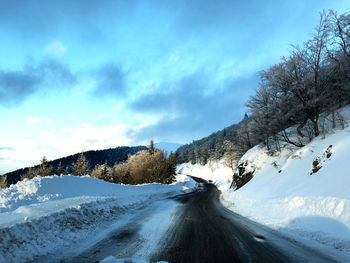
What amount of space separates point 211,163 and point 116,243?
289 feet

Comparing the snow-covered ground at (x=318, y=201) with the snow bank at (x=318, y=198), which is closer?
the snow-covered ground at (x=318, y=201)

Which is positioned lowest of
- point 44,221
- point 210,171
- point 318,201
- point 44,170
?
point 210,171

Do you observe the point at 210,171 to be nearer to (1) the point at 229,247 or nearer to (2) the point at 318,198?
(2) the point at 318,198

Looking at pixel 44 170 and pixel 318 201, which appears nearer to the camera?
pixel 318 201

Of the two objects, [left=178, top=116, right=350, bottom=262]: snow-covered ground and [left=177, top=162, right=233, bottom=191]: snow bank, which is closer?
[left=178, top=116, right=350, bottom=262]: snow-covered ground

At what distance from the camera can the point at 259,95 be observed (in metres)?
22.0

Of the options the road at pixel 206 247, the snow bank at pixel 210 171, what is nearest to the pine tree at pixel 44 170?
the snow bank at pixel 210 171

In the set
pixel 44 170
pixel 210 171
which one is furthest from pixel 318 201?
pixel 210 171

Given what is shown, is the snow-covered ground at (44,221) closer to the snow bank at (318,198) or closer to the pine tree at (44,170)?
the snow bank at (318,198)

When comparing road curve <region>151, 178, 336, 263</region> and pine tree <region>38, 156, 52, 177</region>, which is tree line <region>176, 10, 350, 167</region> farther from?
pine tree <region>38, 156, 52, 177</region>

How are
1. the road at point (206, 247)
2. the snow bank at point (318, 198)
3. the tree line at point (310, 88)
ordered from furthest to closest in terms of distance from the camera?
the tree line at point (310, 88) < the snow bank at point (318, 198) < the road at point (206, 247)

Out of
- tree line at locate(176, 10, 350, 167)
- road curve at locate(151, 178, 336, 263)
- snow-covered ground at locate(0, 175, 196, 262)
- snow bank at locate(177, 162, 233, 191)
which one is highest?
tree line at locate(176, 10, 350, 167)

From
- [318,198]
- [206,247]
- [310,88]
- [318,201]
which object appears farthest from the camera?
[310,88]

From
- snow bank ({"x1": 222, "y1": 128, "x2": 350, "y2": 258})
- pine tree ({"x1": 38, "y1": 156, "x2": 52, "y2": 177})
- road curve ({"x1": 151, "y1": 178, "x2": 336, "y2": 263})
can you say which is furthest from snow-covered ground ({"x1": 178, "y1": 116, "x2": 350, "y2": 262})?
pine tree ({"x1": 38, "y1": 156, "x2": 52, "y2": 177})
